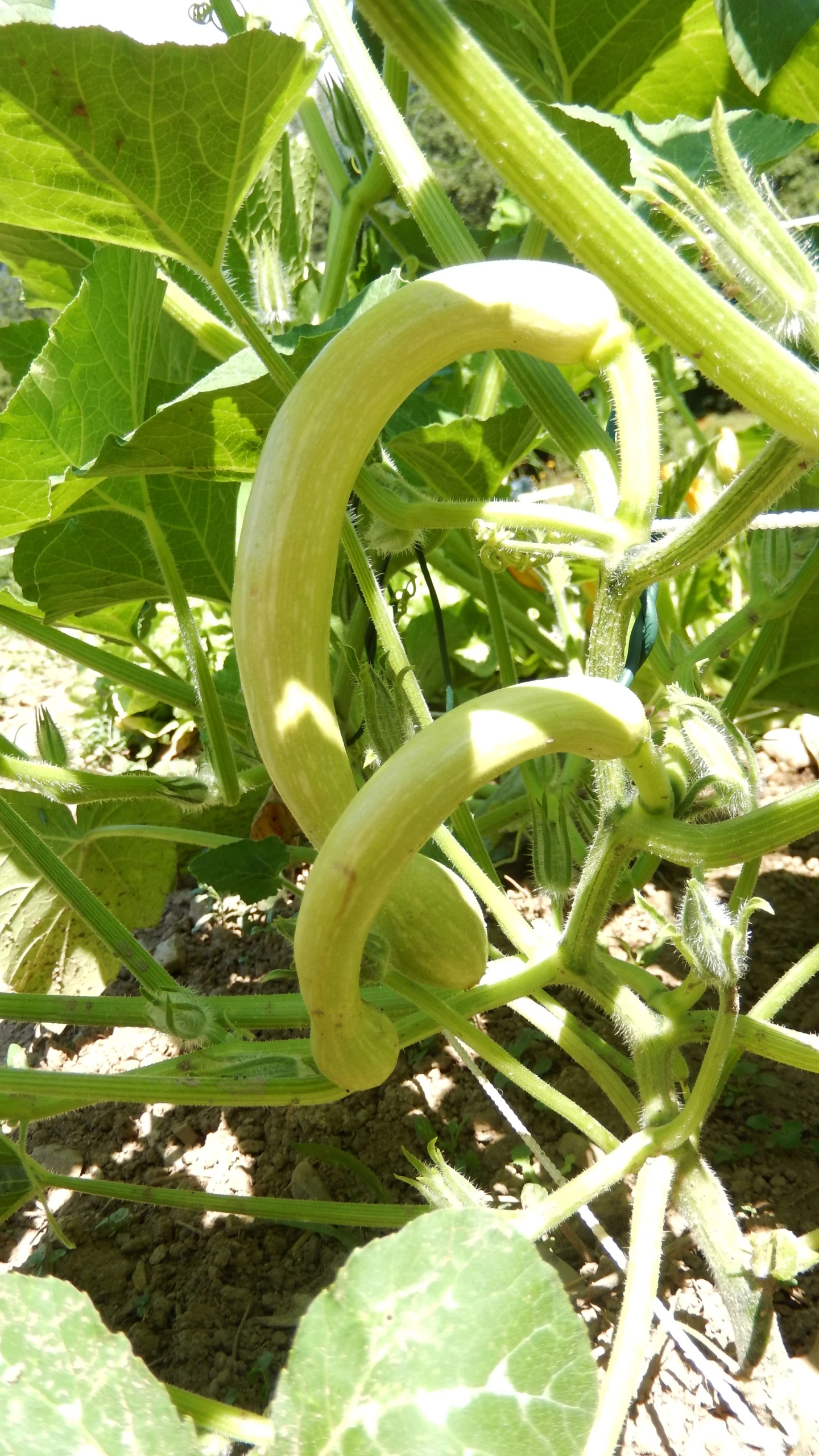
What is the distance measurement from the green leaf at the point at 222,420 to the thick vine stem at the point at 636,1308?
84 centimetres

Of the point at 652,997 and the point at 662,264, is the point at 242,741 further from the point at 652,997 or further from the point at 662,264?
the point at 662,264

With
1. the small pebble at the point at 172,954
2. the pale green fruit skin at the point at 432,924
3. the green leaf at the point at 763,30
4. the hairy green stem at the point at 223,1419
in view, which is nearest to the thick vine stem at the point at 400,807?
the pale green fruit skin at the point at 432,924

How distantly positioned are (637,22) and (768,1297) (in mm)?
1768

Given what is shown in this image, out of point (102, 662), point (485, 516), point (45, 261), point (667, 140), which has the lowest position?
point (485, 516)

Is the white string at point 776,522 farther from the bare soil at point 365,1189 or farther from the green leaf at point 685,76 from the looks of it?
the green leaf at point 685,76

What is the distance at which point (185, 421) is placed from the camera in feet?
3.82

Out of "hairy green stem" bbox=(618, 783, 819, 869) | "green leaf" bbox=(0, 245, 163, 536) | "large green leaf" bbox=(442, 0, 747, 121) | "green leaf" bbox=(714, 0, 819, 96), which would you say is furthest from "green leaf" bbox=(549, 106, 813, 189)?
"hairy green stem" bbox=(618, 783, 819, 869)

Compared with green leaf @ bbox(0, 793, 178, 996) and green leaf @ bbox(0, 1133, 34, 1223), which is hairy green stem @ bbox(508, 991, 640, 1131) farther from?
green leaf @ bbox(0, 793, 178, 996)

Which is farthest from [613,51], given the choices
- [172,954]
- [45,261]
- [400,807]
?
[172,954]

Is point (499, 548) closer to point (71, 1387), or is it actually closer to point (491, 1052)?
point (491, 1052)

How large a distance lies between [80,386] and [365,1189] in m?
1.13

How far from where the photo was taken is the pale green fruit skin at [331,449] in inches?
33.8

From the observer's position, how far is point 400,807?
2.51 feet

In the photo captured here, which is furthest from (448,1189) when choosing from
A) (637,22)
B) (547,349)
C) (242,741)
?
(637,22)
